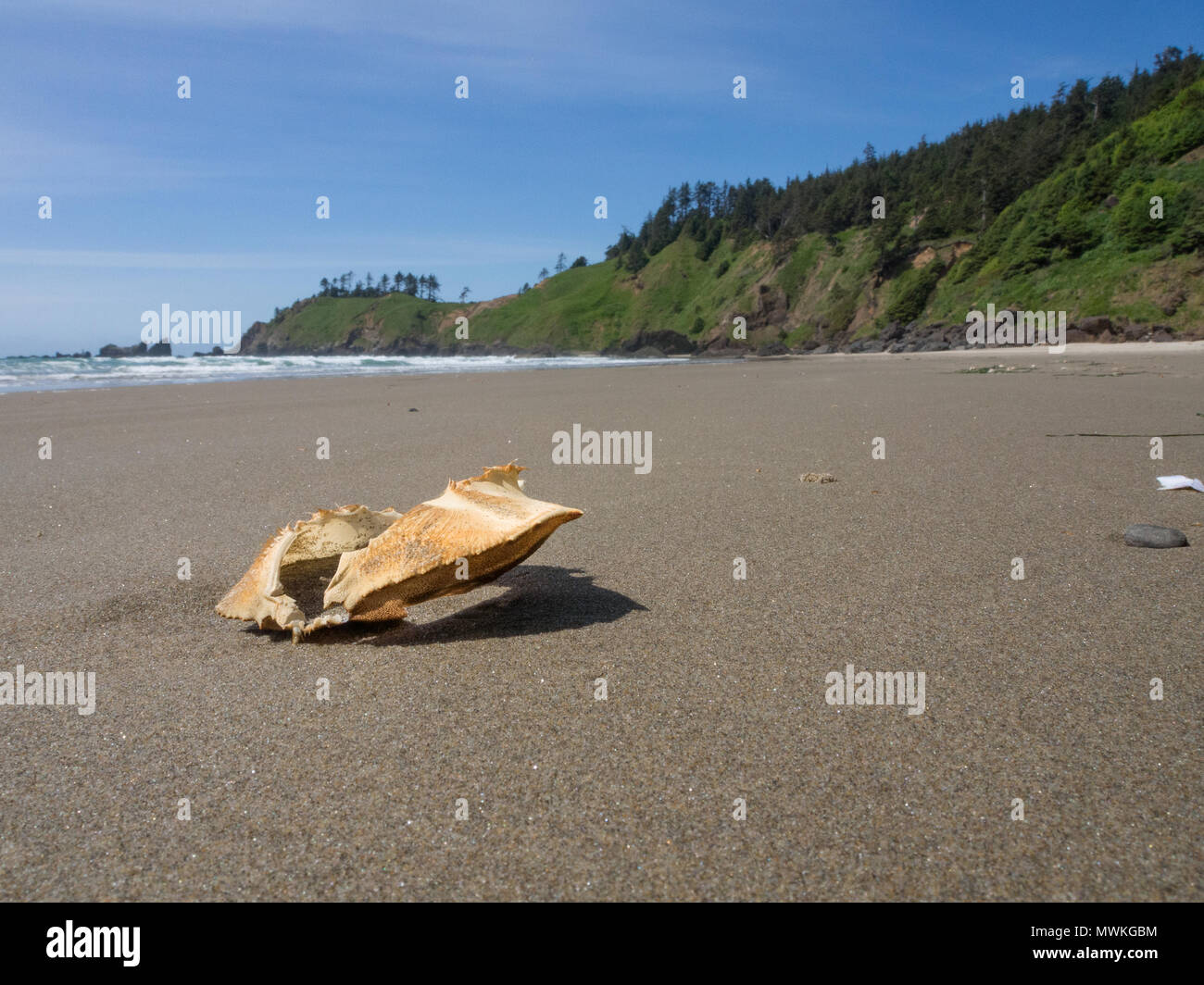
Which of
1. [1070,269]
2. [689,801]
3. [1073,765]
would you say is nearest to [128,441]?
[689,801]

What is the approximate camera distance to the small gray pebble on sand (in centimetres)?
344

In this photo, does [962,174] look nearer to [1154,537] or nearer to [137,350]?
[1154,537]

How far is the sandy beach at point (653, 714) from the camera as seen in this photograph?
1.54 m

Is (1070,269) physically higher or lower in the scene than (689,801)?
higher

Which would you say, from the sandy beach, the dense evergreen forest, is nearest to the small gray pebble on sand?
the sandy beach

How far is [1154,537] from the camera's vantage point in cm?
346

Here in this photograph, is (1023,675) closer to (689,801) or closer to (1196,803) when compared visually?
(1196,803)

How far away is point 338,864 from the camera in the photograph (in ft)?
5.07

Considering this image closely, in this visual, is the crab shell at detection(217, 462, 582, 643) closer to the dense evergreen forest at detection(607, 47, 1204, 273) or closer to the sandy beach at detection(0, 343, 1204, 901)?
the sandy beach at detection(0, 343, 1204, 901)

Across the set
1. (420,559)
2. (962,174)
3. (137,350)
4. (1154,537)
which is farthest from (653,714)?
(137,350)

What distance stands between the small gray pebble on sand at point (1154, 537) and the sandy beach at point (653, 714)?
10cm

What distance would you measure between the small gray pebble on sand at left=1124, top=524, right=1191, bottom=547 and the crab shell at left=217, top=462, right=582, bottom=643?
108 inches

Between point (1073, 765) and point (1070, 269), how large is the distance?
5191 centimetres

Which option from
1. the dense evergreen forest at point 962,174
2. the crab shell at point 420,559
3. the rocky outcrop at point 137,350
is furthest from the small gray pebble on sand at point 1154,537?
the rocky outcrop at point 137,350
